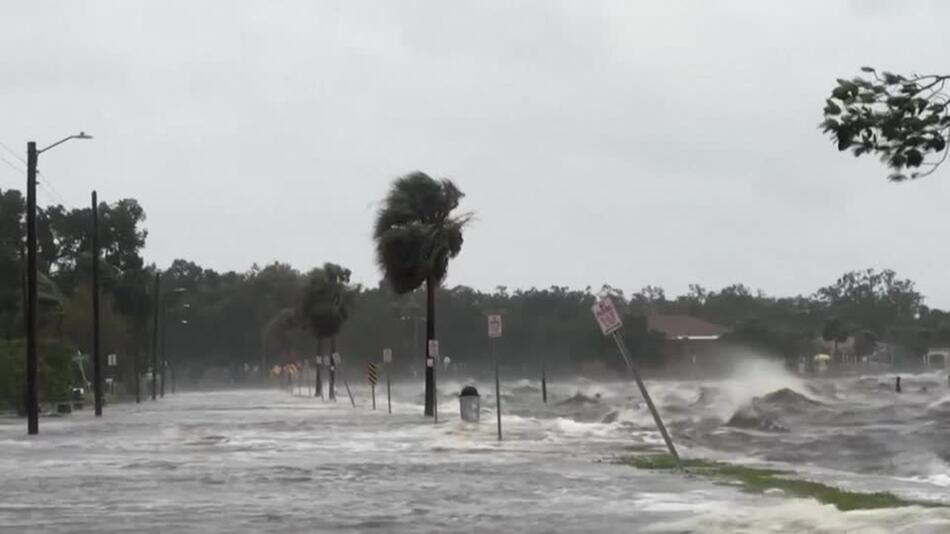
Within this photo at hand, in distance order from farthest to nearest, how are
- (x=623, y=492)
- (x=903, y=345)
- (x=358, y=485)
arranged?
(x=903, y=345) < (x=358, y=485) < (x=623, y=492)

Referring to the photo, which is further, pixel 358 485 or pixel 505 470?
pixel 505 470

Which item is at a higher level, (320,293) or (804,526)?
(320,293)

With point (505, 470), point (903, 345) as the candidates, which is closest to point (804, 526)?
point (505, 470)

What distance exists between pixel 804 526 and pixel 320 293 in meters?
88.9

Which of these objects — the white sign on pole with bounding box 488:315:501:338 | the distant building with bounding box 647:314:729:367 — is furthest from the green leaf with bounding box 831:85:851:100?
the distant building with bounding box 647:314:729:367

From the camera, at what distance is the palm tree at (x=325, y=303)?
102938 millimetres

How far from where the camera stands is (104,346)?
110062 millimetres

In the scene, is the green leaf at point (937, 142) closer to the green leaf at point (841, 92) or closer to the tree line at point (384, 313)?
the green leaf at point (841, 92)

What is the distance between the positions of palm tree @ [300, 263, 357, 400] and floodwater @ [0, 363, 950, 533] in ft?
160

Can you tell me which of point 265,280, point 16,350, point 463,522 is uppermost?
point 265,280

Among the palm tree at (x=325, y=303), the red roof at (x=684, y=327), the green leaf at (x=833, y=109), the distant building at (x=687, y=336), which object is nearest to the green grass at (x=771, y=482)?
the green leaf at (x=833, y=109)

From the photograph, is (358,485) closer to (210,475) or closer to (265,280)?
(210,475)

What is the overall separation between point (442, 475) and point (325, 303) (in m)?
78.3

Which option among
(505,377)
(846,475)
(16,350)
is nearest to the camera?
(846,475)
